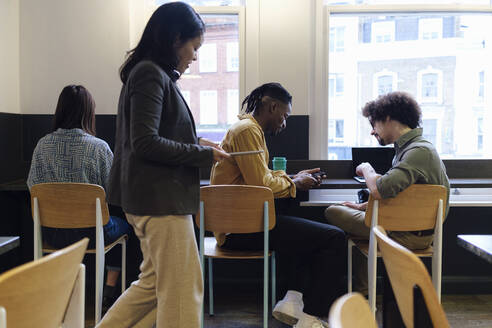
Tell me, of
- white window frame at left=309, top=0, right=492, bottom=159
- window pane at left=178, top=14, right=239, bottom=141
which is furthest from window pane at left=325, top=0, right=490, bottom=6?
window pane at left=178, top=14, right=239, bottom=141

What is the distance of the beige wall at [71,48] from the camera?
360 centimetres

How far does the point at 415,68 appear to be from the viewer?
3.72m

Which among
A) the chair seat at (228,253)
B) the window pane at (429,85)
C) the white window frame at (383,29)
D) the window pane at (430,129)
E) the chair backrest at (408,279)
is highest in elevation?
the white window frame at (383,29)

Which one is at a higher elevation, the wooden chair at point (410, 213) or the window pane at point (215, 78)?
the window pane at point (215, 78)

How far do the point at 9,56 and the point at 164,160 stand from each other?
2306mm

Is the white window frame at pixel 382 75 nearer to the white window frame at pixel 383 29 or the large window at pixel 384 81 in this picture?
the large window at pixel 384 81

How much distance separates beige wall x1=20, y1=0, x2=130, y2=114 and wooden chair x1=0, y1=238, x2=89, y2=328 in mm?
2656

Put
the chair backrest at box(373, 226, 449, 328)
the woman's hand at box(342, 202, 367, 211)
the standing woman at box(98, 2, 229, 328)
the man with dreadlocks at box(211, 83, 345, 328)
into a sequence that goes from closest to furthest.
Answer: the chair backrest at box(373, 226, 449, 328), the standing woman at box(98, 2, 229, 328), the man with dreadlocks at box(211, 83, 345, 328), the woman's hand at box(342, 202, 367, 211)

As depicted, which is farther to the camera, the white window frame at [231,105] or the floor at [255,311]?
the white window frame at [231,105]

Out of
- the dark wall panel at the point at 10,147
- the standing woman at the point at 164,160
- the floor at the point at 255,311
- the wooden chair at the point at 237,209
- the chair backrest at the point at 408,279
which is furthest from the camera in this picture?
the dark wall panel at the point at 10,147

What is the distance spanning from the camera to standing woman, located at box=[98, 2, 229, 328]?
5.61 feet

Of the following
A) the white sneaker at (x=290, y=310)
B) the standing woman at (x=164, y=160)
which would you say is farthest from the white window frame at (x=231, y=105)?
the standing woman at (x=164, y=160)

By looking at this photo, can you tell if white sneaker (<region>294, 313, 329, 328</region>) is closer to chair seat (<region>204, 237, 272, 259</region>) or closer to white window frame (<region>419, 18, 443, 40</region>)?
chair seat (<region>204, 237, 272, 259</region>)

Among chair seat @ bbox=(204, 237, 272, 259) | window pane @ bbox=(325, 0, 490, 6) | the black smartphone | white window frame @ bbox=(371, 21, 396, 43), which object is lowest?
chair seat @ bbox=(204, 237, 272, 259)
